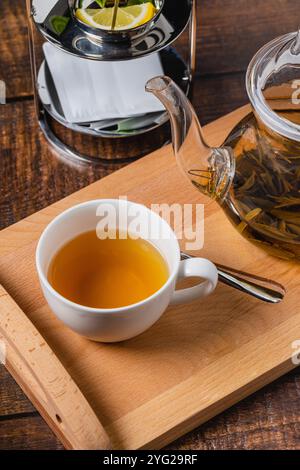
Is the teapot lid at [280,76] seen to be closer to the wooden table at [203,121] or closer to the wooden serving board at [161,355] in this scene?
the wooden serving board at [161,355]

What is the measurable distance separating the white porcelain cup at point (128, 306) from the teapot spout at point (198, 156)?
0.09 m

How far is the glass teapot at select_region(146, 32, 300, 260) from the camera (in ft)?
3.31

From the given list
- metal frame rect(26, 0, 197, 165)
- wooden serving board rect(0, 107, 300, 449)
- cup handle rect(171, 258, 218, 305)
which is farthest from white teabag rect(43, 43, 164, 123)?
cup handle rect(171, 258, 218, 305)

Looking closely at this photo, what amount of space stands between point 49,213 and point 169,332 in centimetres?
24

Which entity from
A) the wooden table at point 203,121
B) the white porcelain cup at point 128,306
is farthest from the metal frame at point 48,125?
the white porcelain cup at point 128,306

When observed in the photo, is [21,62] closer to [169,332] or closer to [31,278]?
[31,278]

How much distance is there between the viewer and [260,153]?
1.04 m

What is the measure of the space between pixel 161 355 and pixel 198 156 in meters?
0.25

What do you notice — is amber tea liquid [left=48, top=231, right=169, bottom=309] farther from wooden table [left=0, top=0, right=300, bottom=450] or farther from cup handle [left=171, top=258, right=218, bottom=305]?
wooden table [left=0, top=0, right=300, bottom=450]

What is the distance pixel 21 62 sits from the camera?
139 cm

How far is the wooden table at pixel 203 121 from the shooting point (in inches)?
39.9

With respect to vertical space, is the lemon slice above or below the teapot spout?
above

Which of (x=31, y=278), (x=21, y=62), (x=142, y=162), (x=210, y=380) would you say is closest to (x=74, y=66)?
(x=21, y=62)

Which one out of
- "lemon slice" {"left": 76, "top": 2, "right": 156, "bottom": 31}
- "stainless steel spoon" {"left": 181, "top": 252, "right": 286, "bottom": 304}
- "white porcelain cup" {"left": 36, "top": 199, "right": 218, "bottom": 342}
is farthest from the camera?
"lemon slice" {"left": 76, "top": 2, "right": 156, "bottom": 31}
